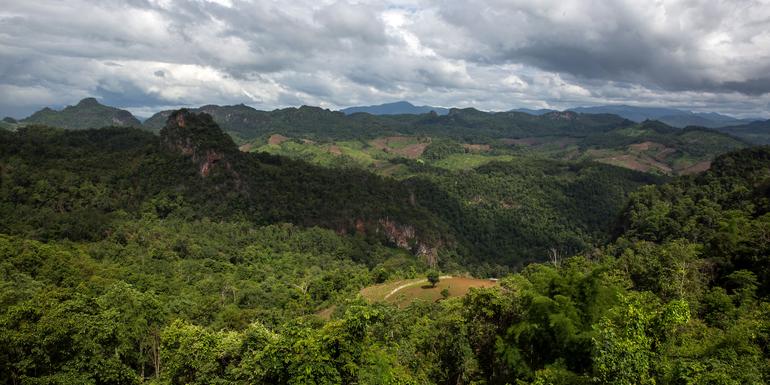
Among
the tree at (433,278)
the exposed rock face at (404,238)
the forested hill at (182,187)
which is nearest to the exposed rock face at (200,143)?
the forested hill at (182,187)

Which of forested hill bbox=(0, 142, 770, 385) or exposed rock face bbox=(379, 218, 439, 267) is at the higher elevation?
forested hill bbox=(0, 142, 770, 385)

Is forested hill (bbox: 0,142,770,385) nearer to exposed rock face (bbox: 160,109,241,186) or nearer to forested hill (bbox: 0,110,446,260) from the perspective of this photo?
forested hill (bbox: 0,110,446,260)

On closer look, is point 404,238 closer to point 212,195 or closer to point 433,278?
point 212,195

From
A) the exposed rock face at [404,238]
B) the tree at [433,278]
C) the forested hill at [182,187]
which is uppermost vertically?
the forested hill at [182,187]

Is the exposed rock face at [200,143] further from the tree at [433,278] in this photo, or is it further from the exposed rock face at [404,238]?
the tree at [433,278]

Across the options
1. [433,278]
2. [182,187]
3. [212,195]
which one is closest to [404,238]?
[212,195]

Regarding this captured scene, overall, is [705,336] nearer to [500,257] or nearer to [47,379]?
[47,379]

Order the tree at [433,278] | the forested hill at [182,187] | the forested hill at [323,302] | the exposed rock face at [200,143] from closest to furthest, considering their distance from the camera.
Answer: the forested hill at [323,302], the tree at [433,278], the forested hill at [182,187], the exposed rock face at [200,143]

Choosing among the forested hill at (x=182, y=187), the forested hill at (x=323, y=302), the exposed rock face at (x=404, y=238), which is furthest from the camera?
the exposed rock face at (x=404, y=238)

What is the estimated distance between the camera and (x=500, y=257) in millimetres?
165375

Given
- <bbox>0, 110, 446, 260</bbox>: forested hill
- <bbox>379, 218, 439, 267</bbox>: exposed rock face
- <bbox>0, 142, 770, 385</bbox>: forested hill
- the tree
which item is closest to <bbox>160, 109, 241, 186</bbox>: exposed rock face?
<bbox>0, 110, 446, 260</bbox>: forested hill

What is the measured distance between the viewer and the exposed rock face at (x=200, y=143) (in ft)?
444

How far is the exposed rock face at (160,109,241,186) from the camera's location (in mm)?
135250

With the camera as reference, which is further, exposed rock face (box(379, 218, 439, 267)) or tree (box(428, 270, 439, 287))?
exposed rock face (box(379, 218, 439, 267))
